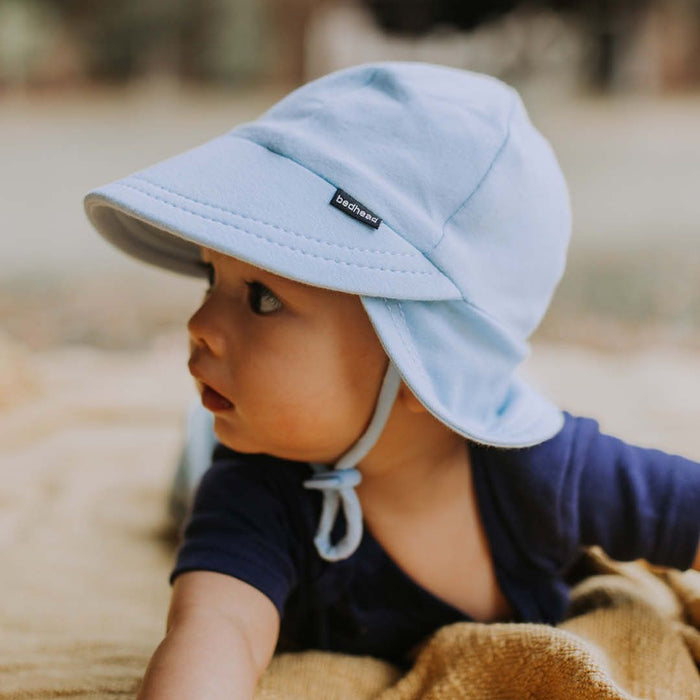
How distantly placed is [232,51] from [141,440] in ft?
14.7

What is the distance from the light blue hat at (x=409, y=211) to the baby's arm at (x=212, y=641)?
22 centimetres

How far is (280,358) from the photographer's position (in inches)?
28.5

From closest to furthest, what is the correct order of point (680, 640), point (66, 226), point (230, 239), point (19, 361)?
1. point (230, 239)
2. point (680, 640)
3. point (19, 361)
4. point (66, 226)

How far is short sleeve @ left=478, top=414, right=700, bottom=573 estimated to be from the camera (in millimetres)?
805

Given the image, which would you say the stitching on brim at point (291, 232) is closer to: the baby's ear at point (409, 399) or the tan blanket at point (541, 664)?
the baby's ear at point (409, 399)

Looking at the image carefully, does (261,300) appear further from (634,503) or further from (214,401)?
(634,503)

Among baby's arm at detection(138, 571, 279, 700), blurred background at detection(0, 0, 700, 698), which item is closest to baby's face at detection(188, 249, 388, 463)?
baby's arm at detection(138, 571, 279, 700)

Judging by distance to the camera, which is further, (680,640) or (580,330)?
(580,330)

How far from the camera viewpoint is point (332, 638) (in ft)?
2.86

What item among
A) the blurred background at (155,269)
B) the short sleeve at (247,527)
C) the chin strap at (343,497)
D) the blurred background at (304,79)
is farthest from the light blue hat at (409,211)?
the blurred background at (304,79)

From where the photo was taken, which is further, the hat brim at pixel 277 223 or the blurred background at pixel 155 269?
the blurred background at pixel 155 269

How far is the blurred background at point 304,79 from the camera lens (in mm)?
4191

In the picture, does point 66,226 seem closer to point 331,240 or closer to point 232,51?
point 232,51

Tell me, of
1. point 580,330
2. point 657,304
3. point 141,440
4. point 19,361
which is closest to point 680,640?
point 141,440
